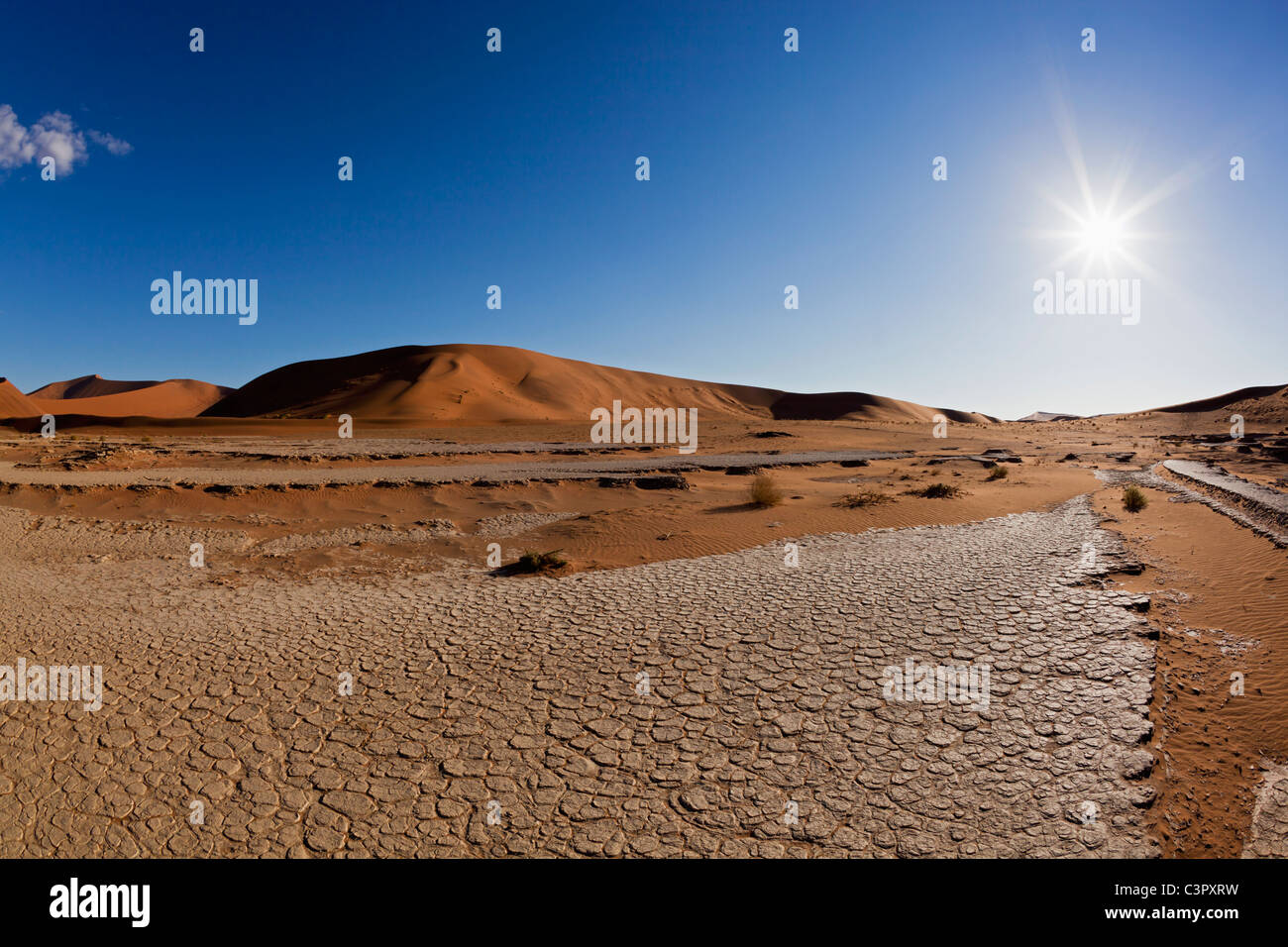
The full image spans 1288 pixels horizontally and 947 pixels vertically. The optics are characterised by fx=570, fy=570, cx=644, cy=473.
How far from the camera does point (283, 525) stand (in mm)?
12750

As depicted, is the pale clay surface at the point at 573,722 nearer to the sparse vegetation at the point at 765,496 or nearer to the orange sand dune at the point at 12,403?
the sparse vegetation at the point at 765,496

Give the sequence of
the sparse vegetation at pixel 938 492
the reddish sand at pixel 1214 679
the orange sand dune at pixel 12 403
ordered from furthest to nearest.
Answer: the orange sand dune at pixel 12 403, the sparse vegetation at pixel 938 492, the reddish sand at pixel 1214 679

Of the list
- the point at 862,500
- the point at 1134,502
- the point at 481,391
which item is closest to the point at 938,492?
the point at 862,500

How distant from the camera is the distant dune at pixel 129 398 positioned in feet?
292

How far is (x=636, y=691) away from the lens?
534 cm

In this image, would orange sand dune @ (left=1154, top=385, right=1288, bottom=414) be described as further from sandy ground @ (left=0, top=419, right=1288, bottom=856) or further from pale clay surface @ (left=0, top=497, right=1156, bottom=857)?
pale clay surface @ (left=0, top=497, right=1156, bottom=857)

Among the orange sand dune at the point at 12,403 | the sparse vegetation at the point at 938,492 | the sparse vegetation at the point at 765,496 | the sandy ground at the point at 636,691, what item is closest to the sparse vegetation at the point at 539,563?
the sandy ground at the point at 636,691

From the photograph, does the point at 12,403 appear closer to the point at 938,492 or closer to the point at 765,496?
the point at 765,496

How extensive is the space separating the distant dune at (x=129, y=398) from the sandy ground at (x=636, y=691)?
8631 centimetres

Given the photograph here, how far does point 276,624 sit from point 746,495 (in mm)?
13336

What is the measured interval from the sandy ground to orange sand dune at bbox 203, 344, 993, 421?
51656 millimetres

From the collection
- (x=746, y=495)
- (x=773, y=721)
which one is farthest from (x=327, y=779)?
(x=746, y=495)

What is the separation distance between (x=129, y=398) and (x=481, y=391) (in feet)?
272

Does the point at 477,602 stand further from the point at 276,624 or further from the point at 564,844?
the point at 564,844
